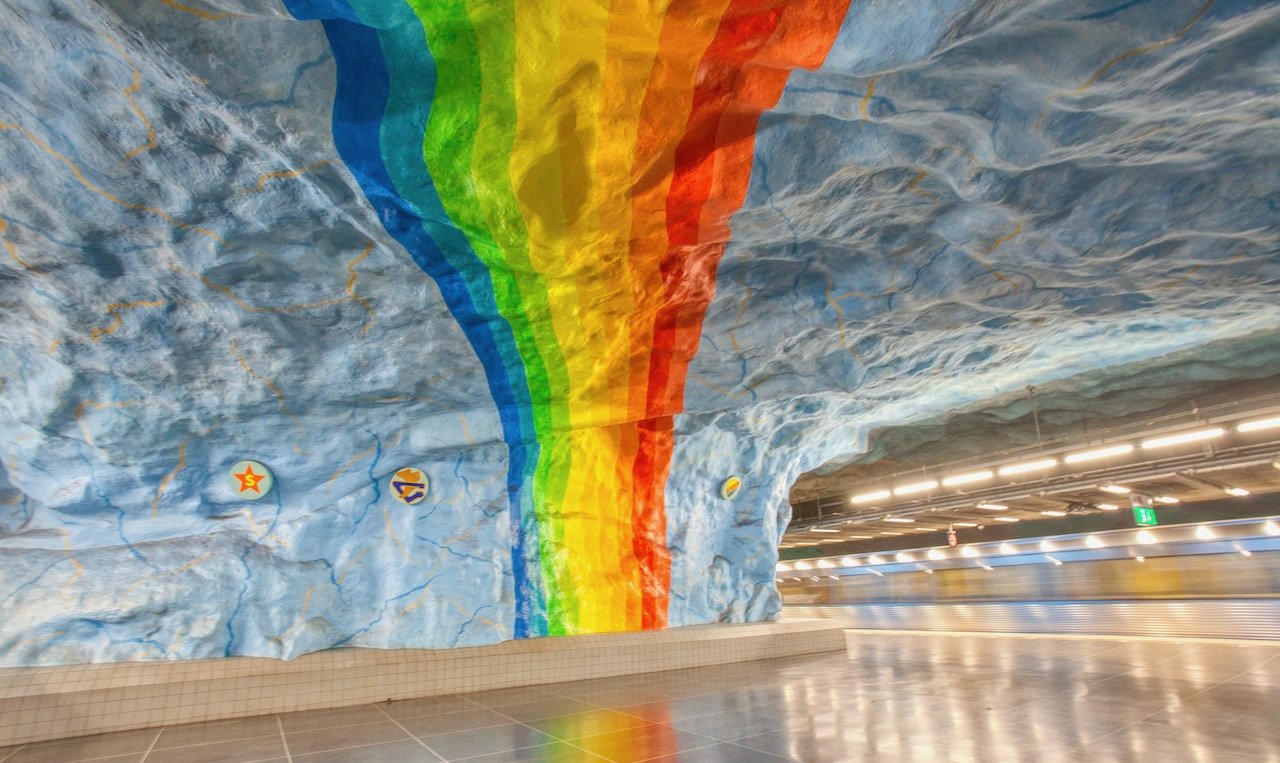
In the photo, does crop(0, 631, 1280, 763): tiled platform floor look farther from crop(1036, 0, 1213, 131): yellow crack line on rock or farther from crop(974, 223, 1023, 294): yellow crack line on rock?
crop(1036, 0, 1213, 131): yellow crack line on rock

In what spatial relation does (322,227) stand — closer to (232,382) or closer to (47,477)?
(232,382)

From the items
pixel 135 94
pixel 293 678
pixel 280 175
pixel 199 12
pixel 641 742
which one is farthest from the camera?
pixel 293 678

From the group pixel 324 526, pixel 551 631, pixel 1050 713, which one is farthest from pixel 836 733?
pixel 324 526

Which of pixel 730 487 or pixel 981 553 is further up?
pixel 730 487

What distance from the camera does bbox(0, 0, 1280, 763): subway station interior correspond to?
4.29 m

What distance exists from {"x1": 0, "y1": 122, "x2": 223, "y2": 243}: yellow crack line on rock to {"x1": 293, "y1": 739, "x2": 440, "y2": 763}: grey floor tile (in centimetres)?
417

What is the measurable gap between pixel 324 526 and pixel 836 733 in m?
5.87

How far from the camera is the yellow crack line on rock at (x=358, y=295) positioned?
5715 millimetres

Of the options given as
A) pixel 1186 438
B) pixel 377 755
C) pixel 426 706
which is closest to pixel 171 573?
pixel 426 706

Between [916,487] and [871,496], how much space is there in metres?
1.62

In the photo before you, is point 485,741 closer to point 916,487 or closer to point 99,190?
point 99,190

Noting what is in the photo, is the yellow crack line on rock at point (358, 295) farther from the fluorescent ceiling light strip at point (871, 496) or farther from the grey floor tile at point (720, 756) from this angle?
the fluorescent ceiling light strip at point (871, 496)

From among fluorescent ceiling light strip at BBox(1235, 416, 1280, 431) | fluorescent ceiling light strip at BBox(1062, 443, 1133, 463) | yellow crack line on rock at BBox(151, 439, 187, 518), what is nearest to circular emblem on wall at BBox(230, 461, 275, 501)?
yellow crack line on rock at BBox(151, 439, 187, 518)

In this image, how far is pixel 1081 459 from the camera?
37.0 feet
